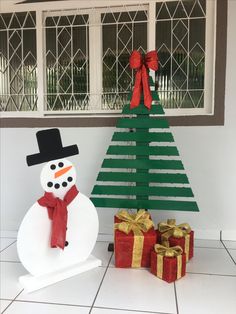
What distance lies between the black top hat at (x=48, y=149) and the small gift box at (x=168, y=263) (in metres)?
0.75

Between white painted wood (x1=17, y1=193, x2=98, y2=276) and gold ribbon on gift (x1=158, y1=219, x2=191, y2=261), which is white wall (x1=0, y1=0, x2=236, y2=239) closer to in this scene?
gold ribbon on gift (x1=158, y1=219, x2=191, y2=261)

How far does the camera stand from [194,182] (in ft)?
7.36

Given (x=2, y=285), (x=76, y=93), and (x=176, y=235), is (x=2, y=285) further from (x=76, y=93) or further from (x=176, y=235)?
(x=76, y=93)

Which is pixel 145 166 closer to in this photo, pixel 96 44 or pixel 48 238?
pixel 48 238

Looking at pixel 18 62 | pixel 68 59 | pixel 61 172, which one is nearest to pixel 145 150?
pixel 61 172

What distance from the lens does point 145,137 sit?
1.96m

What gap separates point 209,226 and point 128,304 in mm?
1070

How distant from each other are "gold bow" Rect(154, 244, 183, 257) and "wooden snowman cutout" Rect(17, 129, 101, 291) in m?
0.38

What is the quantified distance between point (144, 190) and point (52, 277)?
2.51 ft

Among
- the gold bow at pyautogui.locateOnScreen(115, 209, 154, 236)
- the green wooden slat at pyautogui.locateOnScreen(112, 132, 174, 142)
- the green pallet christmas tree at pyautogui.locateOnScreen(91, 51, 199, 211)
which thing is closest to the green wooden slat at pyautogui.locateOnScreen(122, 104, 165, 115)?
the green pallet christmas tree at pyautogui.locateOnScreen(91, 51, 199, 211)

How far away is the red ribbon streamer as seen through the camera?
1.59m

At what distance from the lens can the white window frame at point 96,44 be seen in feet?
7.19

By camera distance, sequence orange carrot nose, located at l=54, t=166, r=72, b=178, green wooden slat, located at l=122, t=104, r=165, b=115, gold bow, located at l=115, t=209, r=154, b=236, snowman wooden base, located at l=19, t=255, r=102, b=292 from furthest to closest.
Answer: green wooden slat, located at l=122, t=104, r=165, b=115 < gold bow, located at l=115, t=209, r=154, b=236 < orange carrot nose, located at l=54, t=166, r=72, b=178 < snowman wooden base, located at l=19, t=255, r=102, b=292

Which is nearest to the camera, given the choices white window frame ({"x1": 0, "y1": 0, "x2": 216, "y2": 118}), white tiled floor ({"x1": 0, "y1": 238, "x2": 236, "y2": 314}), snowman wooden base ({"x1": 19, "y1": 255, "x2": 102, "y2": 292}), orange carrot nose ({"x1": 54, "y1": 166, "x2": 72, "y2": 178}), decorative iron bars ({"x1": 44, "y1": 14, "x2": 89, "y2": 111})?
white tiled floor ({"x1": 0, "y1": 238, "x2": 236, "y2": 314})
